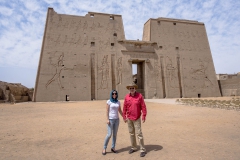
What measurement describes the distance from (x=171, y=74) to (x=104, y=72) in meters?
8.64

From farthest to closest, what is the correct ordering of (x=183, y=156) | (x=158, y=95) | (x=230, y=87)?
(x=230, y=87) → (x=158, y=95) → (x=183, y=156)

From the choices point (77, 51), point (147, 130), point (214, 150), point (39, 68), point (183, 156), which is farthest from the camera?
point (77, 51)

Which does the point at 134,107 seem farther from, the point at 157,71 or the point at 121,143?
the point at 157,71

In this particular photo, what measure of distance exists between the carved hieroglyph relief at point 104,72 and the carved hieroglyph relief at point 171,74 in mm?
7824

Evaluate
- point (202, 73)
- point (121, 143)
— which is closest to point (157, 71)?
point (202, 73)

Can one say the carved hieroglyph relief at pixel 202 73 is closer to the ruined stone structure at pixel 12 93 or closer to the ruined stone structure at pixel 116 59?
the ruined stone structure at pixel 116 59

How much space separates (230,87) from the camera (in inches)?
960

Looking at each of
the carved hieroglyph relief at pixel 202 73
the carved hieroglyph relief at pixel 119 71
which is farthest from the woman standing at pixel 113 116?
the carved hieroglyph relief at pixel 202 73

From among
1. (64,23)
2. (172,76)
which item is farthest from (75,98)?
(172,76)

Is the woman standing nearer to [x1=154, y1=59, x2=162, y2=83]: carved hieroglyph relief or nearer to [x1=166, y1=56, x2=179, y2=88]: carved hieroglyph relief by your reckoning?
[x1=154, y1=59, x2=162, y2=83]: carved hieroglyph relief

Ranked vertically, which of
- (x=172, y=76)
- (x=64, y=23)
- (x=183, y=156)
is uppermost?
(x=64, y=23)

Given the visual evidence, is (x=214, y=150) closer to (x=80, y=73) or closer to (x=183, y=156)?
(x=183, y=156)

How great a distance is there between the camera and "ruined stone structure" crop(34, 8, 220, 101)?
19.2m

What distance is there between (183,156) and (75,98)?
56.3 feet
